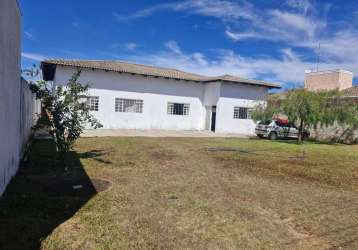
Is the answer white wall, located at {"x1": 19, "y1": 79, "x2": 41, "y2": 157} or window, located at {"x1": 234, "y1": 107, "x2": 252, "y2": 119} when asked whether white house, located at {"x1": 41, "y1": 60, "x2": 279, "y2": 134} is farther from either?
white wall, located at {"x1": 19, "y1": 79, "x2": 41, "y2": 157}

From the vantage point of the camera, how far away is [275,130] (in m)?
23.0

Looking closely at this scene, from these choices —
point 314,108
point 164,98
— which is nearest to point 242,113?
point 164,98

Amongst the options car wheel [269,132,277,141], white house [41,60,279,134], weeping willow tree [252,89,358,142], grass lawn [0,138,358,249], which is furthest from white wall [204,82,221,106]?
grass lawn [0,138,358,249]

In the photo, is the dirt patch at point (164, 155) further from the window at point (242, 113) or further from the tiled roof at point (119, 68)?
the window at point (242, 113)

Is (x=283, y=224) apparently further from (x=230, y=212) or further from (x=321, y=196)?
(x=321, y=196)

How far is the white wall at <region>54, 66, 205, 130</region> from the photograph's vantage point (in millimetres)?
22641

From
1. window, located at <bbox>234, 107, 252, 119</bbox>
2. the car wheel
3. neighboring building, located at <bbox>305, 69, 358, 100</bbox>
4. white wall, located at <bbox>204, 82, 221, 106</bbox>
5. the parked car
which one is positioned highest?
neighboring building, located at <bbox>305, 69, 358, 100</bbox>

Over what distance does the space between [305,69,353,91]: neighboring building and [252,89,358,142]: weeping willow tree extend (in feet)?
49.7

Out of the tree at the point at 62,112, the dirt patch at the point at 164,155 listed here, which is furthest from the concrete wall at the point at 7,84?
the dirt patch at the point at 164,155

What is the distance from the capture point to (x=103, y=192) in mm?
6594

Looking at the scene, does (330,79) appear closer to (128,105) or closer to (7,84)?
(128,105)

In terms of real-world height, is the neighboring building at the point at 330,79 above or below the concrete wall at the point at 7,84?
above

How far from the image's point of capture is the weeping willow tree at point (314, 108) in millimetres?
20431

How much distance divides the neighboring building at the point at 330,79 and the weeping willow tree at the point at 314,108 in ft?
49.7
